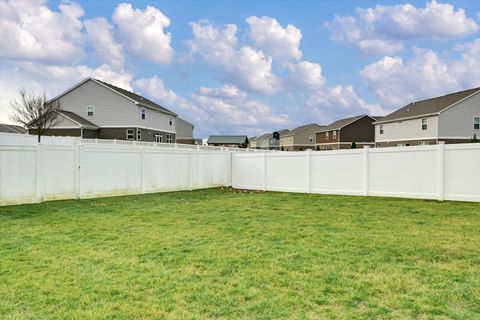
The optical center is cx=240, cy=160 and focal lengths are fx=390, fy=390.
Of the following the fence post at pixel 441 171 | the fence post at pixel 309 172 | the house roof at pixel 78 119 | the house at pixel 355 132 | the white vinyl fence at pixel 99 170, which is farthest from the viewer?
the house at pixel 355 132

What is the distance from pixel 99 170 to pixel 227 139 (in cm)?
8589

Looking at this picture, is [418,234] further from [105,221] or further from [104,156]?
[104,156]

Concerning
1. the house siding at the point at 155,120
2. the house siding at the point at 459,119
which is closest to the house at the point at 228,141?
the house siding at the point at 155,120

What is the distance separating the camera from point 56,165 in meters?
11.4

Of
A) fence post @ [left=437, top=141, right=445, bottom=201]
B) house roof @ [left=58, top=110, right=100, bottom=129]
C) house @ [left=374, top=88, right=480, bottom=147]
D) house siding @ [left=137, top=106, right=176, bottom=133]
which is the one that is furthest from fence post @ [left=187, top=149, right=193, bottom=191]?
house @ [left=374, top=88, right=480, bottom=147]

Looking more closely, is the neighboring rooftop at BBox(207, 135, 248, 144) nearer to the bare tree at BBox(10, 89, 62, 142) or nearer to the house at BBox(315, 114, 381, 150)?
the house at BBox(315, 114, 381, 150)

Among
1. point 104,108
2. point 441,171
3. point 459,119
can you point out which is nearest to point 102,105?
point 104,108

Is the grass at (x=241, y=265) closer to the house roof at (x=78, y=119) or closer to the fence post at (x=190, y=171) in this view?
the fence post at (x=190, y=171)

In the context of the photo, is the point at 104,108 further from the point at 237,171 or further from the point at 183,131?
the point at 183,131

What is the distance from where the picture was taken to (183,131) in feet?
203

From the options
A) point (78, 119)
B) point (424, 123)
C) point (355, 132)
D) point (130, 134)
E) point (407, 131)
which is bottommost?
point (130, 134)

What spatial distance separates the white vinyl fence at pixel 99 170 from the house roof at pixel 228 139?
7795cm

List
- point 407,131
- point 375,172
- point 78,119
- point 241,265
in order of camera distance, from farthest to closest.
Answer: point 407,131 → point 78,119 → point 375,172 → point 241,265

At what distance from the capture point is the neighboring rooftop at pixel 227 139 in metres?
95.6
